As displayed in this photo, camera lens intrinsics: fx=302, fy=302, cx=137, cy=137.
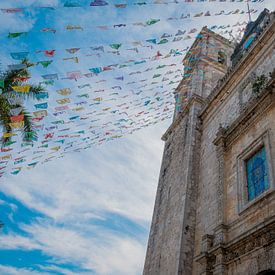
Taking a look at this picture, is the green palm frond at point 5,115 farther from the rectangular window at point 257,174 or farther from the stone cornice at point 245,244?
the rectangular window at point 257,174

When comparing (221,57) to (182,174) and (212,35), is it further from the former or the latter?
(182,174)

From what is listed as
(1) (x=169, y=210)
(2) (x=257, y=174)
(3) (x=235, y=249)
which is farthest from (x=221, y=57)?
(3) (x=235, y=249)

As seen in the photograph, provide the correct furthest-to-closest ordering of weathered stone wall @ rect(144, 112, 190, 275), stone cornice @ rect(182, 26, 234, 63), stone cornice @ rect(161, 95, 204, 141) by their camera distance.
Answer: stone cornice @ rect(182, 26, 234, 63) → stone cornice @ rect(161, 95, 204, 141) → weathered stone wall @ rect(144, 112, 190, 275)

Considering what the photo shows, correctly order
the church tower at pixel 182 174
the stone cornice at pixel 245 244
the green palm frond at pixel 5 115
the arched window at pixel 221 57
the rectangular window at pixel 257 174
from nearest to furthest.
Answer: the stone cornice at pixel 245 244
the rectangular window at pixel 257 174
the green palm frond at pixel 5 115
the church tower at pixel 182 174
the arched window at pixel 221 57

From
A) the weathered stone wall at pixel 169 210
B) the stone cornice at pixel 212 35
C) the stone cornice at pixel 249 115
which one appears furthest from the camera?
the stone cornice at pixel 212 35

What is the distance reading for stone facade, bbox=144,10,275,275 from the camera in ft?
24.5

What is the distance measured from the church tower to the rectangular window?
271 centimetres

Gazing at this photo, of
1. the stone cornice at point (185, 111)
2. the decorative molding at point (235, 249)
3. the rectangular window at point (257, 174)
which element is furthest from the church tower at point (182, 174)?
the rectangular window at point (257, 174)

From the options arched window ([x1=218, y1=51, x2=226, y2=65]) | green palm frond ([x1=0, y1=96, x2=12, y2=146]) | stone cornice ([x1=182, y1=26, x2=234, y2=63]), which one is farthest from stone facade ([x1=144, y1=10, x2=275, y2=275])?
green palm frond ([x1=0, y1=96, x2=12, y2=146])

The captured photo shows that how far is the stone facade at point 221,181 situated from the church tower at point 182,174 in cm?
4

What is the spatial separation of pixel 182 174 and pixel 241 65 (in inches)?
190

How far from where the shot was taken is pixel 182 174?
12.2m

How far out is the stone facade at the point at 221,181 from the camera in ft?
24.5

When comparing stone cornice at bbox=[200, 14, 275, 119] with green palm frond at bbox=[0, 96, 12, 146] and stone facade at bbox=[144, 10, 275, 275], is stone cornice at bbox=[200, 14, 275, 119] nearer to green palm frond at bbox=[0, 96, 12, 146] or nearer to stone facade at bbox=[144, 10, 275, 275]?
stone facade at bbox=[144, 10, 275, 275]
